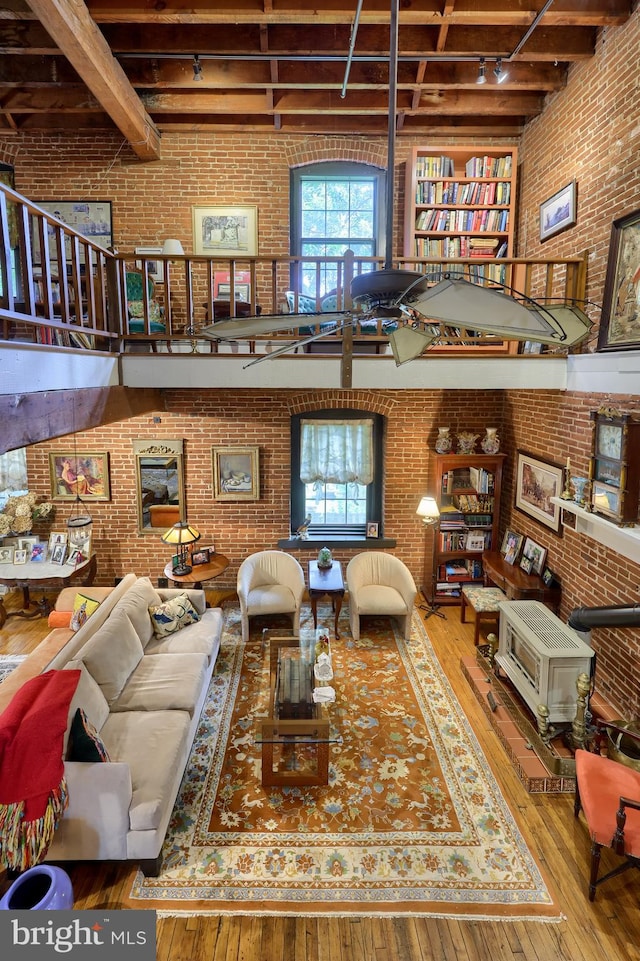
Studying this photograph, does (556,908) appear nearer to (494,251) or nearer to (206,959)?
(206,959)

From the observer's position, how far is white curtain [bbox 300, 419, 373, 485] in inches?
252

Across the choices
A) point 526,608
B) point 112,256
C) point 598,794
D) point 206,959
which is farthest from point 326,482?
point 206,959

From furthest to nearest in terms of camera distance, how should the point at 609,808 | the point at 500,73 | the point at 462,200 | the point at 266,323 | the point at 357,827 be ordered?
the point at 462,200, the point at 500,73, the point at 357,827, the point at 609,808, the point at 266,323

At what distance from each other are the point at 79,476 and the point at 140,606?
2424mm

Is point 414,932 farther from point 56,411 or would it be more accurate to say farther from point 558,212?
point 558,212

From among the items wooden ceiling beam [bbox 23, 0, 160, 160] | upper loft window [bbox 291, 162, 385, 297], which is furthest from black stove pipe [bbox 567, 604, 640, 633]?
wooden ceiling beam [bbox 23, 0, 160, 160]

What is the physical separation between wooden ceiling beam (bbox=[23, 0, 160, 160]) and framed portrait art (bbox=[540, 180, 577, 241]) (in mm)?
3895

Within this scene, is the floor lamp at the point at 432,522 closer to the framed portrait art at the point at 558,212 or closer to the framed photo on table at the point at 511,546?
the framed photo on table at the point at 511,546

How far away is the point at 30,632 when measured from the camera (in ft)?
18.6

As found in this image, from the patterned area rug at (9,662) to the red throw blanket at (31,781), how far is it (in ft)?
7.95

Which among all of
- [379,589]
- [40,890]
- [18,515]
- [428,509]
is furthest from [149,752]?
[18,515]

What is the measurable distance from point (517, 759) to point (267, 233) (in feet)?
18.2

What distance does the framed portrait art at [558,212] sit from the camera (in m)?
4.57

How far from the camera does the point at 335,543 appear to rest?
251 inches
